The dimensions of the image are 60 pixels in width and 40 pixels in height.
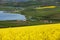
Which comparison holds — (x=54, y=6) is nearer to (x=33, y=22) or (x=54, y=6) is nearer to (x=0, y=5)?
(x=33, y=22)

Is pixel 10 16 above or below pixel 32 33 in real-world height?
above

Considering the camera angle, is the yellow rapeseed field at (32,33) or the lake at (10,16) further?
the lake at (10,16)

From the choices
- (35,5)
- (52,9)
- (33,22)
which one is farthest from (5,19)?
(52,9)

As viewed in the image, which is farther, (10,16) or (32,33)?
(10,16)

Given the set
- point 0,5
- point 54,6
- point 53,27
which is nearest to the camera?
point 53,27

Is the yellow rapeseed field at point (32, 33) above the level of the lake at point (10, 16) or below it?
below

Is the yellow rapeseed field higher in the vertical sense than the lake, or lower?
lower

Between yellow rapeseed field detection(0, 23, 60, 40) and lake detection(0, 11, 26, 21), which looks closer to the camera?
yellow rapeseed field detection(0, 23, 60, 40)

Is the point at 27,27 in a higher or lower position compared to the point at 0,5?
lower
